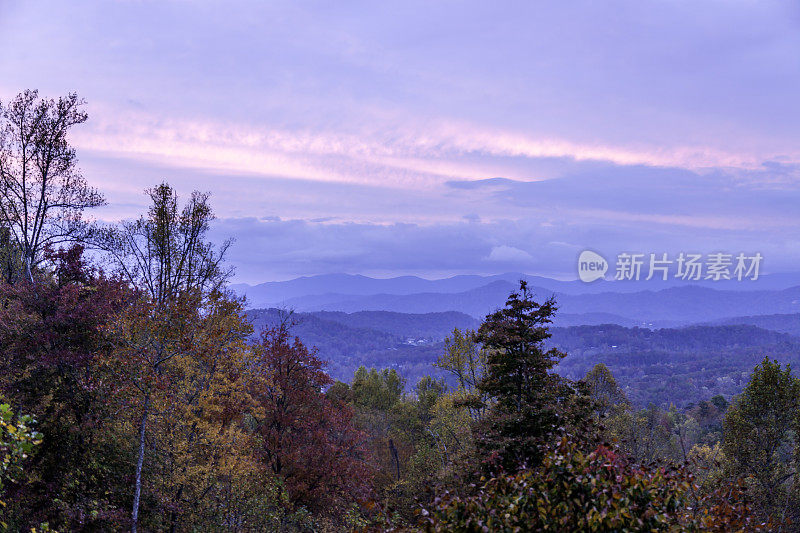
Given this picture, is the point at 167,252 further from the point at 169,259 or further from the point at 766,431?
the point at 766,431

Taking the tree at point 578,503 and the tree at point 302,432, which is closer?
the tree at point 578,503

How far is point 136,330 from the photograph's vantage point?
16.8 m

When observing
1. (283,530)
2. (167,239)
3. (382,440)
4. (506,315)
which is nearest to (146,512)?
(283,530)

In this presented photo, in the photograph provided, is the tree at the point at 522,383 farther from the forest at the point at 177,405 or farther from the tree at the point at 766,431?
the tree at the point at 766,431

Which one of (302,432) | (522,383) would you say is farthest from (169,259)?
(522,383)

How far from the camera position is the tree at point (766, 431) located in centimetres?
2922

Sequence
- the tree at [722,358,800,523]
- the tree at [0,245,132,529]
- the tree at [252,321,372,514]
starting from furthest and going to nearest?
the tree at [722,358,800,523] → the tree at [252,321,372,514] → the tree at [0,245,132,529]

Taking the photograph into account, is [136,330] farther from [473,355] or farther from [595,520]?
[473,355]

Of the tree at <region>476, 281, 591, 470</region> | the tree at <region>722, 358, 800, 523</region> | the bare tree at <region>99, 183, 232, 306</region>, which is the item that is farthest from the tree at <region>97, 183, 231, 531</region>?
the tree at <region>722, 358, 800, 523</region>

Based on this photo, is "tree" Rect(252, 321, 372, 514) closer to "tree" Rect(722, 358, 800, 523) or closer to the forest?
the forest

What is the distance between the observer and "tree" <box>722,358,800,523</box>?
95.9 feet

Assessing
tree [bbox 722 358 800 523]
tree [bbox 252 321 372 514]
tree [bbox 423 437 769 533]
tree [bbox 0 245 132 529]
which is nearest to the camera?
tree [bbox 423 437 769 533]

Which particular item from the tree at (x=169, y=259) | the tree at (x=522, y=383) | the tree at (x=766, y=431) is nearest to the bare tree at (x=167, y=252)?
the tree at (x=169, y=259)

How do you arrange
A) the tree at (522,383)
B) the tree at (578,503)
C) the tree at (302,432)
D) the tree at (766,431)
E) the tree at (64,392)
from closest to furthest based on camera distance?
the tree at (578,503), the tree at (64,392), the tree at (522,383), the tree at (302,432), the tree at (766,431)
